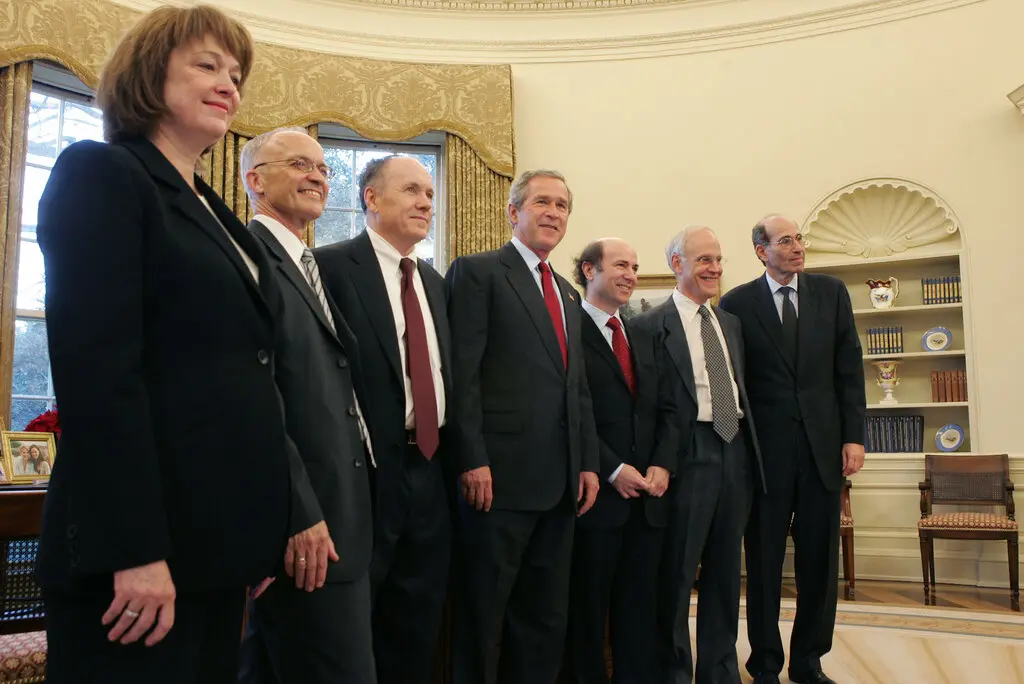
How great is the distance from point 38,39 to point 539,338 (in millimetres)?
4201

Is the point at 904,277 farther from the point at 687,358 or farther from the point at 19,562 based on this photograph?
the point at 19,562

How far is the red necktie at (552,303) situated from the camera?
2.64 metres

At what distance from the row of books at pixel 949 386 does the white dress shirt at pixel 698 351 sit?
3505 millimetres

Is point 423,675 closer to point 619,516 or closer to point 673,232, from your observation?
point 619,516

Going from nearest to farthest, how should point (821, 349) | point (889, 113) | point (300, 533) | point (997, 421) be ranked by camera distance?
1. point (300, 533)
2. point (821, 349)
3. point (997, 421)
4. point (889, 113)

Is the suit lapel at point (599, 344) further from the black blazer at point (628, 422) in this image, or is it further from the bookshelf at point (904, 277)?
the bookshelf at point (904, 277)

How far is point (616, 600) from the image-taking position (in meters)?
2.89

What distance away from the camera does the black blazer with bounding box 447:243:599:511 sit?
241 cm

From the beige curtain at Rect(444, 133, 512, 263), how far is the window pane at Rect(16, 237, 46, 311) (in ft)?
8.96

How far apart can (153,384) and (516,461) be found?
1.45 meters

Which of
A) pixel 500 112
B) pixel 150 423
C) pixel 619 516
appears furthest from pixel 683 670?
pixel 500 112

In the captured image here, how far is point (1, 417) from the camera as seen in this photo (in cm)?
469

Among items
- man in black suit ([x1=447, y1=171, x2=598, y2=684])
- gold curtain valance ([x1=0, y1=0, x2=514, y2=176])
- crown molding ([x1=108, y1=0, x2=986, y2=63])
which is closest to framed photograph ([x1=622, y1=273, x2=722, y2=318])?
gold curtain valance ([x1=0, y1=0, x2=514, y2=176])

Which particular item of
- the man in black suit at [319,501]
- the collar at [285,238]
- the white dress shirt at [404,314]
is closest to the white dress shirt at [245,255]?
the man in black suit at [319,501]
